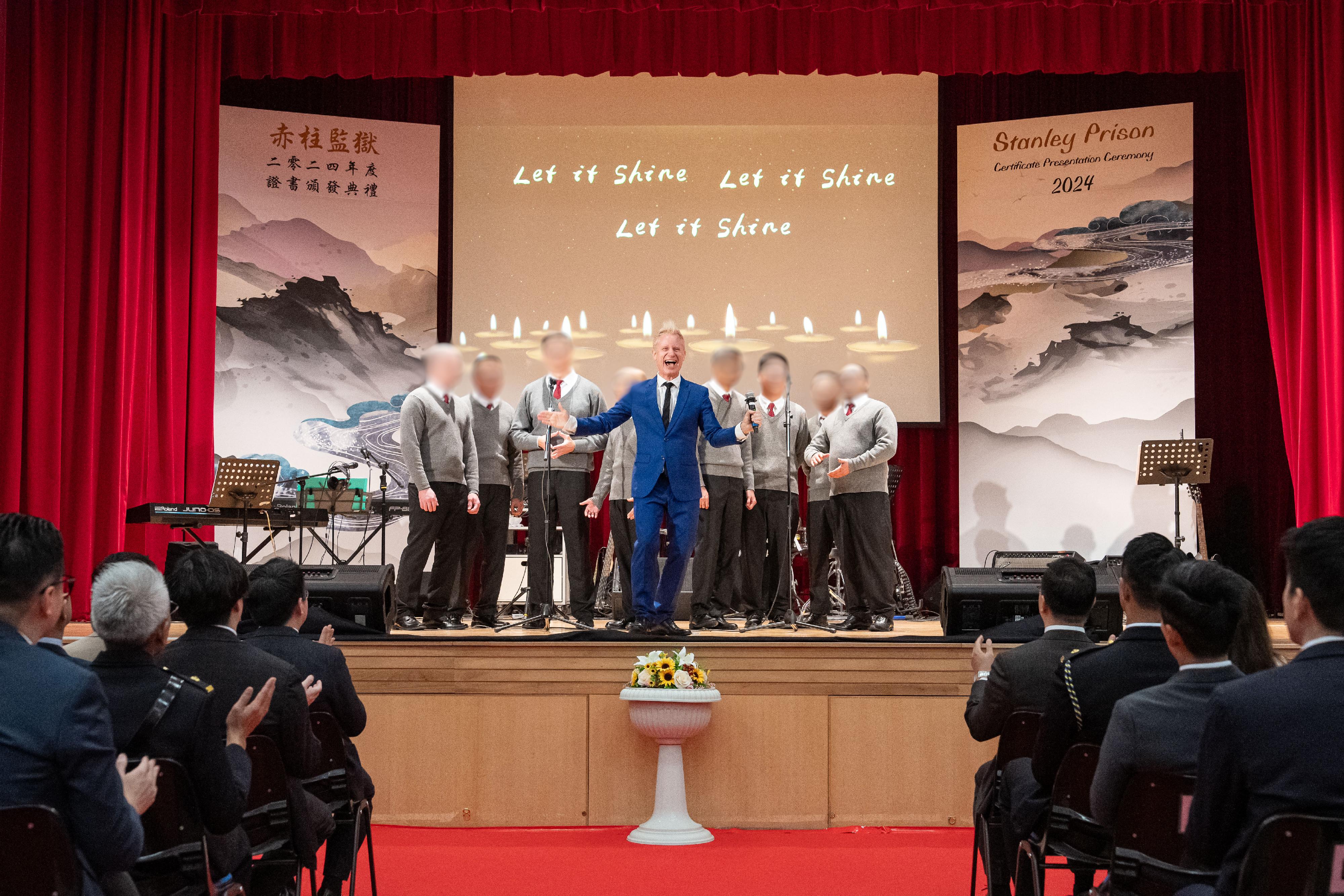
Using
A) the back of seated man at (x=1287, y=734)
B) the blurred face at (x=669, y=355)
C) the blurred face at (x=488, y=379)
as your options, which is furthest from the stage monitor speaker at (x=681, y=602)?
the back of seated man at (x=1287, y=734)

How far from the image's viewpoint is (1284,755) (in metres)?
2.03

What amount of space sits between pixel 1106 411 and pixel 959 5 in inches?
132

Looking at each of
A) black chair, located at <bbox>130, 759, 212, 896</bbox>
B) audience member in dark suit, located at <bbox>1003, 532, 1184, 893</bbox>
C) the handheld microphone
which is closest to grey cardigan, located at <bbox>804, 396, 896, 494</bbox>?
the handheld microphone

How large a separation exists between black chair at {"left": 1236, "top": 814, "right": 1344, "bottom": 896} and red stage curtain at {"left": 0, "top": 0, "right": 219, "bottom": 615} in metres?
7.48

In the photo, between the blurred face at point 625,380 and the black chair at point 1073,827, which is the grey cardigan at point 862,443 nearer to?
the blurred face at point 625,380

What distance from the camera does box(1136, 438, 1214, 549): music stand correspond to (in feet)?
26.7

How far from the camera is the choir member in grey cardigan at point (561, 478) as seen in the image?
716 centimetres

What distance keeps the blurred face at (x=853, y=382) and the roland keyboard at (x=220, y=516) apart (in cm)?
338

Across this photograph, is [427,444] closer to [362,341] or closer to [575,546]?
[575,546]

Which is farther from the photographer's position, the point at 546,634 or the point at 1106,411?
the point at 1106,411

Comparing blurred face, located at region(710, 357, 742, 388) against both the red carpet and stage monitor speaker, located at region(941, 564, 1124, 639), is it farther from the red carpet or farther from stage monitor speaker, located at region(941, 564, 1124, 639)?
the red carpet

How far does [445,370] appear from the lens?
7.27 meters

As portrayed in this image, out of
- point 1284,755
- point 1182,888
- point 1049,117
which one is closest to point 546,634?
point 1182,888

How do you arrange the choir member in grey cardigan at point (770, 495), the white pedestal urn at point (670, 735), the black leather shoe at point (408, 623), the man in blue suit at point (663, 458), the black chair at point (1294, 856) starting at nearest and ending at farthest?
the black chair at point (1294, 856) → the white pedestal urn at point (670, 735) → the man in blue suit at point (663, 458) → the black leather shoe at point (408, 623) → the choir member in grey cardigan at point (770, 495)
